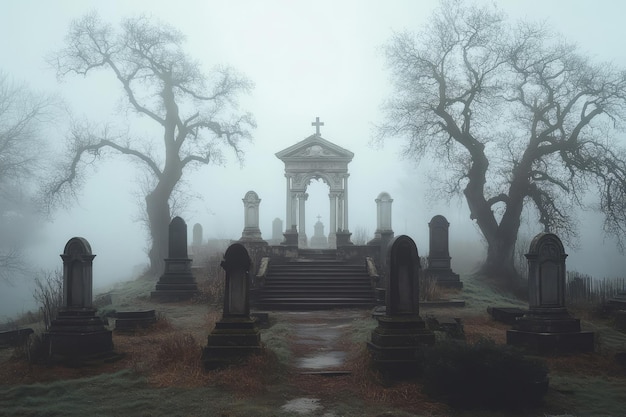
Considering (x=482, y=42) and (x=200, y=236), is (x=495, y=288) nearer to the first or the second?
(x=482, y=42)

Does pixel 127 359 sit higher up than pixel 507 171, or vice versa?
pixel 507 171

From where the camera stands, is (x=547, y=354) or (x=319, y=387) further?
(x=547, y=354)

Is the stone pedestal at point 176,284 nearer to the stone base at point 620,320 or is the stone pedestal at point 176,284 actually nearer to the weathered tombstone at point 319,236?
the stone base at point 620,320

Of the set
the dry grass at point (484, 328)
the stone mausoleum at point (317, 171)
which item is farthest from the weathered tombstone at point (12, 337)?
the stone mausoleum at point (317, 171)

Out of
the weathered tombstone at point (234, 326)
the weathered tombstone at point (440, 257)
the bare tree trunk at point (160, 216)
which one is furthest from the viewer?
the bare tree trunk at point (160, 216)

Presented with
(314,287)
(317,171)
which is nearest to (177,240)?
(314,287)

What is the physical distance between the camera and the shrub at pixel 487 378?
7180mm

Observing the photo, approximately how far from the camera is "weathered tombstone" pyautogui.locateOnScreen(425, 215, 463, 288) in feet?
70.3

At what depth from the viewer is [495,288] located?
77.6 feet

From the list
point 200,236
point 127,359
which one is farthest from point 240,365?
point 200,236

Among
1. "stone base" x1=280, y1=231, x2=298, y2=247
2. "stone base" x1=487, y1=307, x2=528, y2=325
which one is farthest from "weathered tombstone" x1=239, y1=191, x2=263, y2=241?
"stone base" x1=487, y1=307, x2=528, y2=325

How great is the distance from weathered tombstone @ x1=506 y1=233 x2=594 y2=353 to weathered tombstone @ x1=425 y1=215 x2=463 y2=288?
9306 mm

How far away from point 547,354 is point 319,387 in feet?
16.1

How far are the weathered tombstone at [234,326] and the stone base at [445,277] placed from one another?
12842 mm
